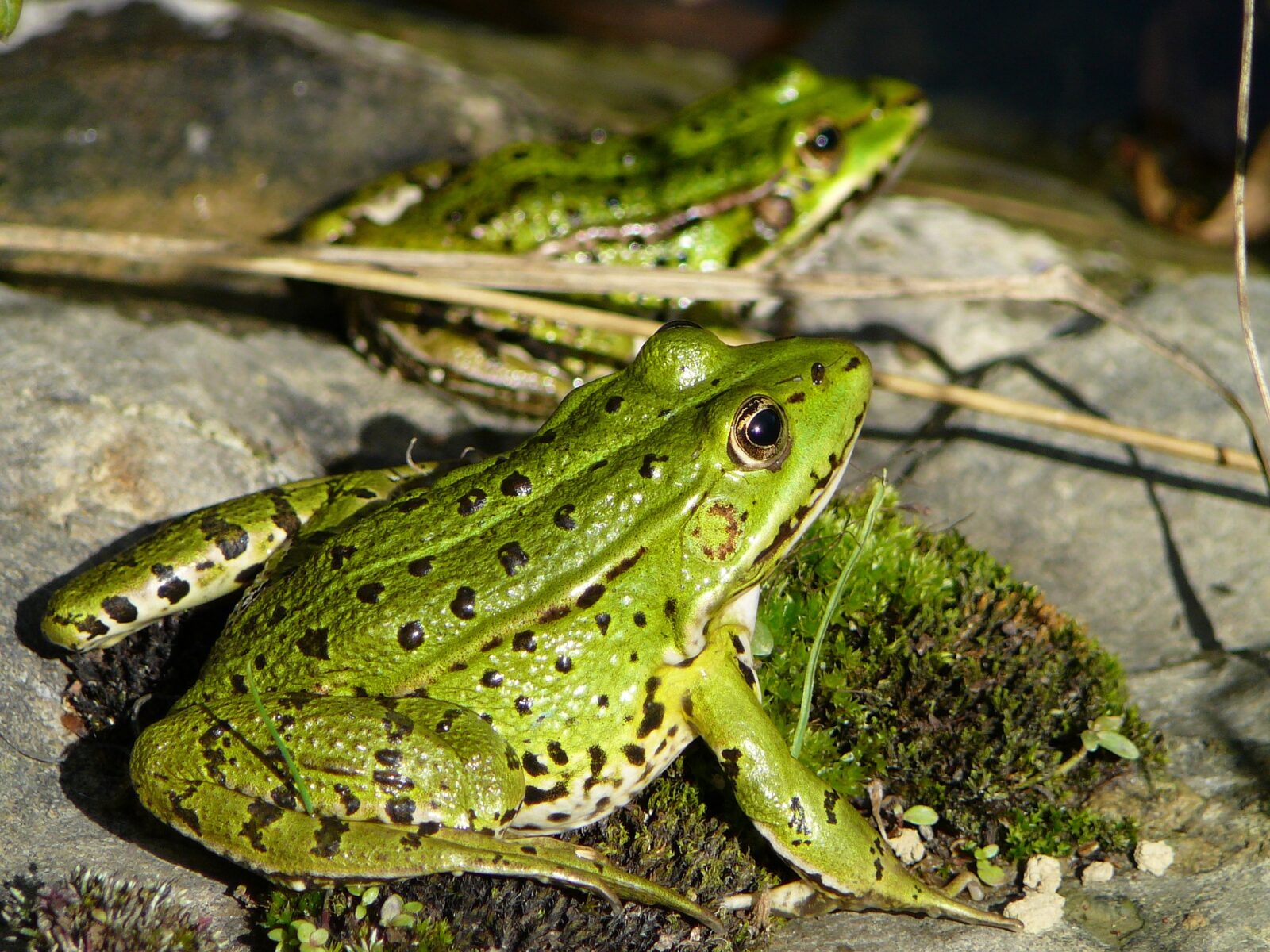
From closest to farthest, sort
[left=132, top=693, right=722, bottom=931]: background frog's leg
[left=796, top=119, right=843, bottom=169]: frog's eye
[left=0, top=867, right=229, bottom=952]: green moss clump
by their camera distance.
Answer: [left=0, top=867, right=229, bottom=952]: green moss clump → [left=132, top=693, right=722, bottom=931]: background frog's leg → [left=796, top=119, right=843, bottom=169]: frog's eye

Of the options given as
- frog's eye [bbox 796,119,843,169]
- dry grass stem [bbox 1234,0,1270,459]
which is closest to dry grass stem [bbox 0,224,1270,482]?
dry grass stem [bbox 1234,0,1270,459]

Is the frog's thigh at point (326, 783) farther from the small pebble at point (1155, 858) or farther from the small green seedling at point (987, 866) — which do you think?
A: the small pebble at point (1155, 858)

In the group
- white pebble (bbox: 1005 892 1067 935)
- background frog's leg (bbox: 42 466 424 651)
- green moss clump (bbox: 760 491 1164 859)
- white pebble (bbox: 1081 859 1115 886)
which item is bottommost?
white pebble (bbox: 1081 859 1115 886)

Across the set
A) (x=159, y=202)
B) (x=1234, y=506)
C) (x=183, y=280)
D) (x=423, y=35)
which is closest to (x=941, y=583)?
(x=1234, y=506)

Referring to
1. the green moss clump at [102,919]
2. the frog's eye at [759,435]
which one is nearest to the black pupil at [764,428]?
the frog's eye at [759,435]

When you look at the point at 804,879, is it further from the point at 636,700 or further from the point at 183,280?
the point at 183,280

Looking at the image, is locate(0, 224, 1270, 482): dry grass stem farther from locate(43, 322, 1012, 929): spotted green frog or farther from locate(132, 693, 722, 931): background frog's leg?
locate(132, 693, 722, 931): background frog's leg
